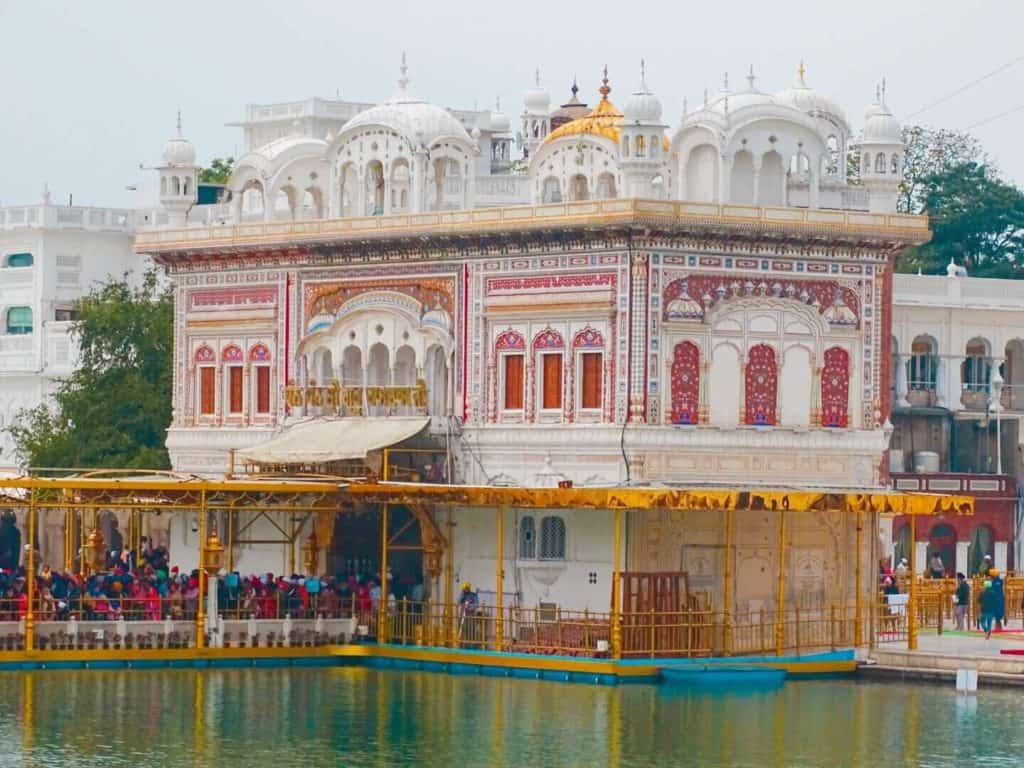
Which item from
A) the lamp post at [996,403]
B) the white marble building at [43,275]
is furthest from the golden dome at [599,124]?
the white marble building at [43,275]

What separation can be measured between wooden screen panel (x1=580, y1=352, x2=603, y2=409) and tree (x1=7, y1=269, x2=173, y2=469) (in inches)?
712

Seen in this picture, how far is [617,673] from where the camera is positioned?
50094mm

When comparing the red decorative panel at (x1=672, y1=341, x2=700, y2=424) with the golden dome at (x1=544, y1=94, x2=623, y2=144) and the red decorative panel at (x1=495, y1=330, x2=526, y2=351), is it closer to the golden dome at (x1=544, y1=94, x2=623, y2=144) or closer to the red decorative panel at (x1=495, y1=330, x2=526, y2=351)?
the red decorative panel at (x1=495, y1=330, x2=526, y2=351)

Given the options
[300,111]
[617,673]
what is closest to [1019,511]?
[300,111]

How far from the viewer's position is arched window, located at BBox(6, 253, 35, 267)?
3289 inches

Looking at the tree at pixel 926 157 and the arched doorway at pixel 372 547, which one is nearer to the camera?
the arched doorway at pixel 372 547

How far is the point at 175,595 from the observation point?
173 feet

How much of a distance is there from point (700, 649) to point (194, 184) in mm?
16415

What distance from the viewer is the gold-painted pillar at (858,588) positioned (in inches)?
2106

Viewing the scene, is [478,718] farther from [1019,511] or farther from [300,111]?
[300,111]

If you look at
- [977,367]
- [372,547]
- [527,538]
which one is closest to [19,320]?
[977,367]

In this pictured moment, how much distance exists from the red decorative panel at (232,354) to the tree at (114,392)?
990cm

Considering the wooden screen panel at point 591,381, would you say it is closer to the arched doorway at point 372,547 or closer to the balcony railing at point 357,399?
the balcony railing at point 357,399

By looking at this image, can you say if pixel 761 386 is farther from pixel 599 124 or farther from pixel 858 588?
pixel 599 124
